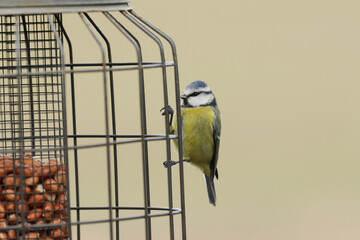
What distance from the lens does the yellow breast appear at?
24.9 feet

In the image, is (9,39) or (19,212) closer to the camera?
(19,212)

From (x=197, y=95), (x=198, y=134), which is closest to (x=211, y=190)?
→ (x=198, y=134)

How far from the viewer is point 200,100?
746 centimetres

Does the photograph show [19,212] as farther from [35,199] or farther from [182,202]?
[182,202]

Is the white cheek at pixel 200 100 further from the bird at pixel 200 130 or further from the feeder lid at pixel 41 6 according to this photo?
the feeder lid at pixel 41 6

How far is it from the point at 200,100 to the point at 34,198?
2.91 meters

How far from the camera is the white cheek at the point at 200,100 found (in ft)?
24.3

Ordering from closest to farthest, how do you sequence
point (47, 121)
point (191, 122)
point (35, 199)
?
1. point (35, 199)
2. point (47, 121)
3. point (191, 122)

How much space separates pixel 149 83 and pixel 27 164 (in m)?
9.93

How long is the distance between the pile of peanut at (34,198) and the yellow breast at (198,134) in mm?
2771

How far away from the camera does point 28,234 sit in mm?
4738

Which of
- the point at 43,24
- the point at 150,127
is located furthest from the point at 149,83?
the point at 43,24

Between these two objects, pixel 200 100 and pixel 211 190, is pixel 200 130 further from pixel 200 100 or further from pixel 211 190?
pixel 211 190

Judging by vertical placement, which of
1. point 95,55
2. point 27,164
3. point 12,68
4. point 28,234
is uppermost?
point 95,55
